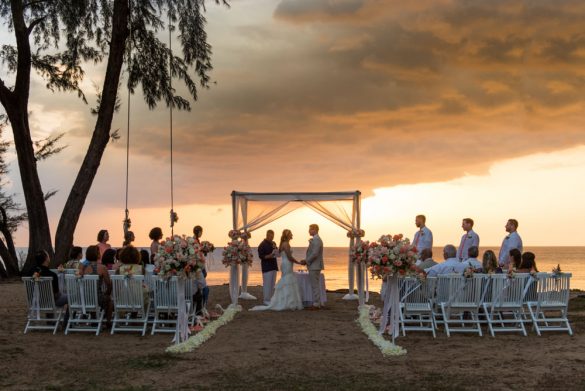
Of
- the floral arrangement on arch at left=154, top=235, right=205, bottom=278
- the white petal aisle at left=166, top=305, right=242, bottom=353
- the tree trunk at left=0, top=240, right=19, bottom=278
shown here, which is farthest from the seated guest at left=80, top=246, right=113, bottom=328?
the tree trunk at left=0, top=240, right=19, bottom=278

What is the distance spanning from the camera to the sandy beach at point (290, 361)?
8.09 m

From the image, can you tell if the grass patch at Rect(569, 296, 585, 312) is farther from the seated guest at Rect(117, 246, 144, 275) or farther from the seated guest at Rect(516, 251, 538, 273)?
the seated guest at Rect(117, 246, 144, 275)

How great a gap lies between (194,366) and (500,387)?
3557mm

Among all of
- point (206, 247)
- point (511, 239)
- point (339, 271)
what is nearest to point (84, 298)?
point (206, 247)

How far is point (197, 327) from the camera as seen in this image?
1205 cm

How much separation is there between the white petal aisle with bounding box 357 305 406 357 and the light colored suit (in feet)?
4.73

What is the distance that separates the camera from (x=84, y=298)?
1134cm

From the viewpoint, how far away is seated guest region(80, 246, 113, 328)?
11.5 m

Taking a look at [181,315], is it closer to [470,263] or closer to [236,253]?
[470,263]

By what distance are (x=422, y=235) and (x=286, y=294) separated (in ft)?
10.1

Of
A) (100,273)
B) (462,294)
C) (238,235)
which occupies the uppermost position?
(238,235)

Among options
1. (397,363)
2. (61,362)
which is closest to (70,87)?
(61,362)

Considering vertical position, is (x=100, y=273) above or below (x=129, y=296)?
above

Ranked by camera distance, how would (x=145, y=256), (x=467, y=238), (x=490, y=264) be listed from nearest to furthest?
1. (x=490, y=264)
2. (x=467, y=238)
3. (x=145, y=256)
